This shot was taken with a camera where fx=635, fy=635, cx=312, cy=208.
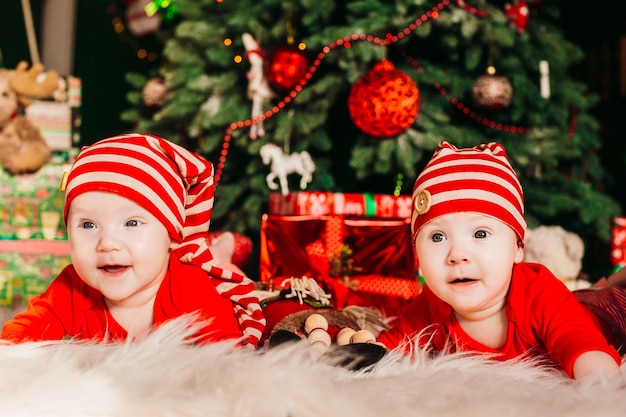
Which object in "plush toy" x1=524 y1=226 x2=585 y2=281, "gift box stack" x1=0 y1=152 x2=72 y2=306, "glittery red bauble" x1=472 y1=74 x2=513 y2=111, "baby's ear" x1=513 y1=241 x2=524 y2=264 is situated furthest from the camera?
"gift box stack" x1=0 y1=152 x2=72 y2=306

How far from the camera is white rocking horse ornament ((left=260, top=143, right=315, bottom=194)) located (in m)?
1.85

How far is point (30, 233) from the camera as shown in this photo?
198cm

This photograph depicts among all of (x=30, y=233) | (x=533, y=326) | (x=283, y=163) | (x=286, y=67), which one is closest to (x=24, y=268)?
(x=30, y=233)

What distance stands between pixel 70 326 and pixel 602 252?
89.6 inches

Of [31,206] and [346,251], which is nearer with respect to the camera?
[346,251]

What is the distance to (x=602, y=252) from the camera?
8.54ft

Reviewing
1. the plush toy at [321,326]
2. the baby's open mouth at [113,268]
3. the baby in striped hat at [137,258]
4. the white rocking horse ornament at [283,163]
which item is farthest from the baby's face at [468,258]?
the white rocking horse ornament at [283,163]

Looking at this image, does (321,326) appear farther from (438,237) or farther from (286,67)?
(286,67)

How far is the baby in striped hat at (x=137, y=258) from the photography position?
847 mm

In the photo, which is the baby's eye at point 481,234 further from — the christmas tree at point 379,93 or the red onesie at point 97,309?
the christmas tree at point 379,93

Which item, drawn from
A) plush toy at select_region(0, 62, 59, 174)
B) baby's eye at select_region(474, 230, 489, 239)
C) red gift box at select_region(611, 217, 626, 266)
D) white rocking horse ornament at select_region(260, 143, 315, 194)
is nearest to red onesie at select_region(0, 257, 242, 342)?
baby's eye at select_region(474, 230, 489, 239)

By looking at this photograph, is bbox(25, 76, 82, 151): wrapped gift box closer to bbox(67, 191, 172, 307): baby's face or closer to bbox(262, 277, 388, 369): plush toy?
bbox(262, 277, 388, 369): plush toy

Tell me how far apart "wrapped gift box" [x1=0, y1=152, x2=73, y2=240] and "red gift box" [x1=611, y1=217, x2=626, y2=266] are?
5.70 feet

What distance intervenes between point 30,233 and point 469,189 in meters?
1.57
